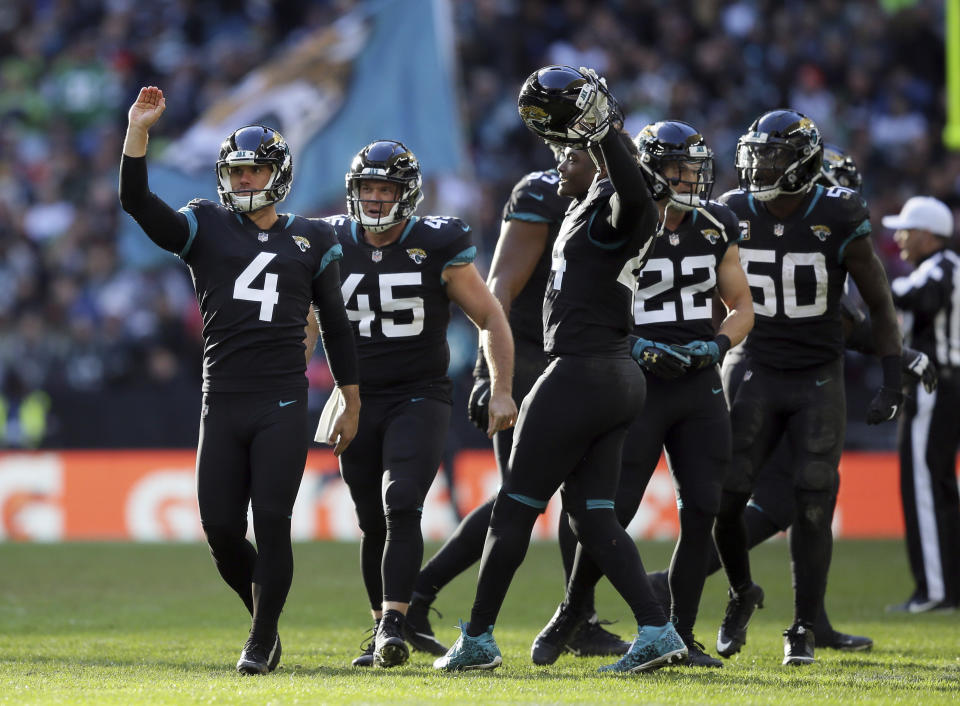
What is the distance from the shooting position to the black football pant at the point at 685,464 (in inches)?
243

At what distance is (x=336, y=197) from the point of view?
16.1 m

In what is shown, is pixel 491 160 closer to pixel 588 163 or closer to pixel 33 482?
pixel 33 482

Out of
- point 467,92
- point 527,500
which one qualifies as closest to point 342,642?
point 527,500

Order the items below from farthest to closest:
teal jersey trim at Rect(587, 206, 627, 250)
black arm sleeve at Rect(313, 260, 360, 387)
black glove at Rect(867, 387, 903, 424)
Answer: black glove at Rect(867, 387, 903, 424) → black arm sleeve at Rect(313, 260, 360, 387) → teal jersey trim at Rect(587, 206, 627, 250)

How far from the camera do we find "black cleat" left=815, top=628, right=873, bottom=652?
22.9 feet

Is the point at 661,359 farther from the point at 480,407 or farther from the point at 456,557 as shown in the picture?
the point at 456,557

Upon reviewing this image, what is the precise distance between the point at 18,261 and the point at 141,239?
2.31 m

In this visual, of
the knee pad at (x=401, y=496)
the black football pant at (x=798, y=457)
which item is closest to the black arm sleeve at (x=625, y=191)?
the knee pad at (x=401, y=496)

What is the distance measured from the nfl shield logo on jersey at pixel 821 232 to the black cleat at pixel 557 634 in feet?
6.79

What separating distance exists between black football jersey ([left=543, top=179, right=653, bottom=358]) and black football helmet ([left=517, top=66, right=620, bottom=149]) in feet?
1.30

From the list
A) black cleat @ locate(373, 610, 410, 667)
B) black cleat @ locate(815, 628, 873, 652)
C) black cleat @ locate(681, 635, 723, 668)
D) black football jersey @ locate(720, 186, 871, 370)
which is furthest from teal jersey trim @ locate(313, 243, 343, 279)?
black cleat @ locate(815, 628, 873, 652)

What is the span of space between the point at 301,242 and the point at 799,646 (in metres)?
2.75

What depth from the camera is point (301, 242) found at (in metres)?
5.91

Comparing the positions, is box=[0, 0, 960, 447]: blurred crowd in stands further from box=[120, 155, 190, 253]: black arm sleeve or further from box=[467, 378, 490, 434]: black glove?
box=[120, 155, 190, 253]: black arm sleeve
